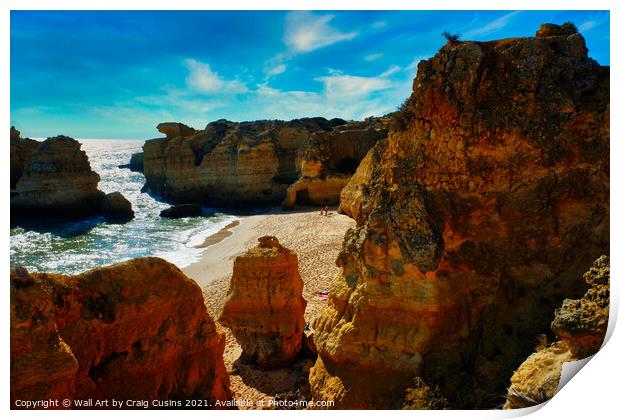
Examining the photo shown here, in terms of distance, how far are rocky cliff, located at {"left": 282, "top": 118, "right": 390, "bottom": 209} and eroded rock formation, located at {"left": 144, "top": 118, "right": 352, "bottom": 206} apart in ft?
14.8

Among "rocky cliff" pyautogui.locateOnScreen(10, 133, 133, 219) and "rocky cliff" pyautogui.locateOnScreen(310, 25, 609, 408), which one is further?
"rocky cliff" pyautogui.locateOnScreen(10, 133, 133, 219)

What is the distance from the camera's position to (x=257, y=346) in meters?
8.89

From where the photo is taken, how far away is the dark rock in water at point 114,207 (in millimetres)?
32312

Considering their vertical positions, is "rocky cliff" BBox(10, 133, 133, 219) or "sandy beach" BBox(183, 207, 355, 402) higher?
"rocky cliff" BBox(10, 133, 133, 219)

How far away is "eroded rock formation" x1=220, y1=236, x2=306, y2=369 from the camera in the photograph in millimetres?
8719

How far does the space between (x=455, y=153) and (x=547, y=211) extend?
4.18ft

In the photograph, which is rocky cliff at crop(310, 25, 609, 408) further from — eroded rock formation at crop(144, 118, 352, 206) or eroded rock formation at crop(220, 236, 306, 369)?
eroded rock formation at crop(144, 118, 352, 206)

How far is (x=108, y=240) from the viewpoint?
25.5m

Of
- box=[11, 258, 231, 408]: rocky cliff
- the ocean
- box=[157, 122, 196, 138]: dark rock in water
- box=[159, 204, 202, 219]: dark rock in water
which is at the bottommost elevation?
the ocean

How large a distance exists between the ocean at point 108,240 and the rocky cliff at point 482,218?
15.1 m

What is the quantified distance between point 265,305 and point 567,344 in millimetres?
5953

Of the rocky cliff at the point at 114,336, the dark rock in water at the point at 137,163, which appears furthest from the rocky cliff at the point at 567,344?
the dark rock in water at the point at 137,163

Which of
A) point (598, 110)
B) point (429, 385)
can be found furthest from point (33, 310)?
point (598, 110)

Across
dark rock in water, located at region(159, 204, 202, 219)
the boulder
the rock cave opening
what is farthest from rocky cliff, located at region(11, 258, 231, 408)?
dark rock in water, located at region(159, 204, 202, 219)
